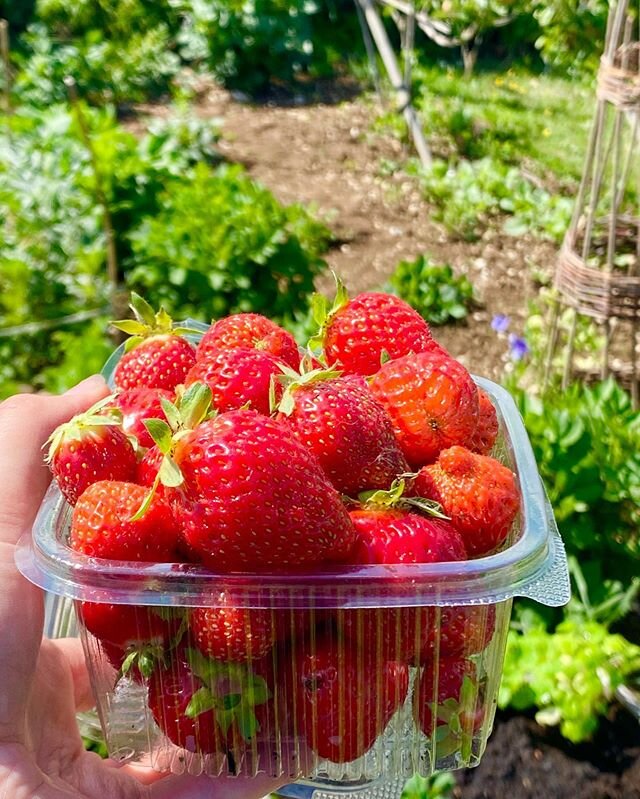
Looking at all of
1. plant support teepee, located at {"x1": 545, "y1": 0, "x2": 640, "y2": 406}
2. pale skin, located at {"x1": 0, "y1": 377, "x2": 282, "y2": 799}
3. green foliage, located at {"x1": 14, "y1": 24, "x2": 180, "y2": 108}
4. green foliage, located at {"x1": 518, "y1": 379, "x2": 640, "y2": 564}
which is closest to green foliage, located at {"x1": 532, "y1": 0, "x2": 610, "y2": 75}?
plant support teepee, located at {"x1": 545, "y1": 0, "x2": 640, "y2": 406}

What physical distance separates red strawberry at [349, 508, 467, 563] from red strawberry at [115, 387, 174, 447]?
0.27 meters

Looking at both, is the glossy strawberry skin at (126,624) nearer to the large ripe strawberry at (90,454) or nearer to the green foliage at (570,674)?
the large ripe strawberry at (90,454)

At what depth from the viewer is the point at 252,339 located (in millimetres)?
1232

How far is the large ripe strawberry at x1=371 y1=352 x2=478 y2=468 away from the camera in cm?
109

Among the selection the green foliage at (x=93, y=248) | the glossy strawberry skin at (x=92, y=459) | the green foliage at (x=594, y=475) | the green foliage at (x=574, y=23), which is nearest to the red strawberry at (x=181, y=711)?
the glossy strawberry skin at (x=92, y=459)

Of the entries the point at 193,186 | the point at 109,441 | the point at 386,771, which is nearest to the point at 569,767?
the point at 386,771

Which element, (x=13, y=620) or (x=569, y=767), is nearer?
(x=13, y=620)

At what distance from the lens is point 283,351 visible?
1216 mm

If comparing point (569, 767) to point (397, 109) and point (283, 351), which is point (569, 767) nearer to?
point (283, 351)

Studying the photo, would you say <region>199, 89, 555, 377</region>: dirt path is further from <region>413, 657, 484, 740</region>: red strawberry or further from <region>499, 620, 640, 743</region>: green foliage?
<region>413, 657, 484, 740</region>: red strawberry

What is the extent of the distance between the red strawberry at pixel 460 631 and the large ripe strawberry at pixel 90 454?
0.40 metres

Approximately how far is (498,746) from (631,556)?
62cm

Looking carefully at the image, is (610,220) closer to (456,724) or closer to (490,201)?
(456,724)

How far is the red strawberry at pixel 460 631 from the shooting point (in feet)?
3.28
